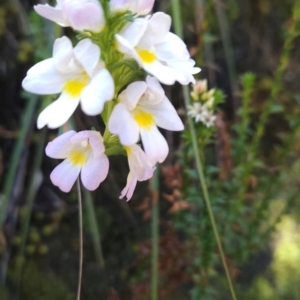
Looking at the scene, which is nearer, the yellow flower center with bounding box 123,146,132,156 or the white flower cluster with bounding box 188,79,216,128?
the yellow flower center with bounding box 123,146,132,156

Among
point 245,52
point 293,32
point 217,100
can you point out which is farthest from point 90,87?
point 245,52

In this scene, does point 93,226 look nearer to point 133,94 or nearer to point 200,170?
point 200,170

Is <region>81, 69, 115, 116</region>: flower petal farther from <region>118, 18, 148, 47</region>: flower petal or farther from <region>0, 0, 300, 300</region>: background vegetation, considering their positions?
<region>0, 0, 300, 300</region>: background vegetation

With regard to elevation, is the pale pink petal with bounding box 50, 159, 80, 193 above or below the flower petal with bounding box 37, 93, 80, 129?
below

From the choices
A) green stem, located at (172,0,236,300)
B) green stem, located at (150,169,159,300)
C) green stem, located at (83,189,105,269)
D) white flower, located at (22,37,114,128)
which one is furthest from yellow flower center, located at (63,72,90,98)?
green stem, located at (83,189,105,269)

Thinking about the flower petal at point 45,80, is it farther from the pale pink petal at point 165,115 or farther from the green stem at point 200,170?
the green stem at point 200,170

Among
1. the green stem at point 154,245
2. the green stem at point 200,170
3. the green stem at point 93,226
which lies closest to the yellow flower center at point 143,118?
the green stem at point 200,170

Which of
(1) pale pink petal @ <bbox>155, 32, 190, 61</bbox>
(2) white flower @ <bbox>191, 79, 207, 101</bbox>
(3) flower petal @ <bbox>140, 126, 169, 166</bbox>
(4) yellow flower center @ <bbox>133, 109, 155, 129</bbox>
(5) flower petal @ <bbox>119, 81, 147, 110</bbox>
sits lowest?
(2) white flower @ <bbox>191, 79, 207, 101</bbox>

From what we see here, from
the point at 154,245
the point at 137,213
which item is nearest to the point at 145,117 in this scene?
the point at 154,245

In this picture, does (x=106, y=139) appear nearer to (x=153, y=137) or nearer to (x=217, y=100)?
(x=153, y=137)
